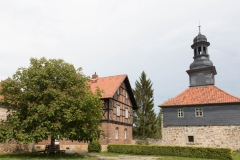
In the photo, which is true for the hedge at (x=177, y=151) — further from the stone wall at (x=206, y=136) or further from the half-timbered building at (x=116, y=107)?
the stone wall at (x=206, y=136)

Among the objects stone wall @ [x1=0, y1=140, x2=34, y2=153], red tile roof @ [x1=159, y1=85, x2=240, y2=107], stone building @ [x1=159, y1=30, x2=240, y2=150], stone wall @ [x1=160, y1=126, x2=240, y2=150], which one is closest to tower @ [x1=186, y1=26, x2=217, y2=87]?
stone building @ [x1=159, y1=30, x2=240, y2=150]

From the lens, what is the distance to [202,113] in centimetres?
2709

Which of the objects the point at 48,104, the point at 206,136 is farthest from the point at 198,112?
the point at 48,104

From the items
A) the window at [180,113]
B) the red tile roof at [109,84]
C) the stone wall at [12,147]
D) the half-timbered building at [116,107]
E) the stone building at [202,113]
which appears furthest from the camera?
the window at [180,113]

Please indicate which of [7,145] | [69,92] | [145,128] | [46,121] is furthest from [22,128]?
[145,128]

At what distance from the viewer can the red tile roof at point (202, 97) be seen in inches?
1043

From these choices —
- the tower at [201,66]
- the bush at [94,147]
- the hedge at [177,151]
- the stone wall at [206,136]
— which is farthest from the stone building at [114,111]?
the tower at [201,66]

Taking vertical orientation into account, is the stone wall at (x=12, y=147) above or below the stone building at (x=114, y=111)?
below

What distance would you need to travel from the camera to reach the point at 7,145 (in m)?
20.7

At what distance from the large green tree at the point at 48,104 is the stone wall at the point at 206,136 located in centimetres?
1304

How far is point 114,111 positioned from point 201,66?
12912 millimetres

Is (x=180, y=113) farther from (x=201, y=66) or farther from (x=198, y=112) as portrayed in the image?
(x=201, y=66)

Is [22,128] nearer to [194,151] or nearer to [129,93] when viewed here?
[194,151]

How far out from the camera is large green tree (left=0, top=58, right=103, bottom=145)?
16078mm
